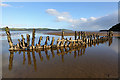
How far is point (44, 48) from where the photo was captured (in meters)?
13.7

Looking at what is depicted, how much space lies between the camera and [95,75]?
5.72 metres

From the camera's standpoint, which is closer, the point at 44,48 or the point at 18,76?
the point at 18,76

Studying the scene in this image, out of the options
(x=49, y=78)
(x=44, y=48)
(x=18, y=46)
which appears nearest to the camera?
(x=49, y=78)

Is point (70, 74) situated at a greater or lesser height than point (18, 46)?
lesser

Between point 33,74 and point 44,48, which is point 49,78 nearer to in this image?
point 33,74

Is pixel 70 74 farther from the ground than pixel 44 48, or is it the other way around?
pixel 44 48

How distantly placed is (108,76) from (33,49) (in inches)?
417

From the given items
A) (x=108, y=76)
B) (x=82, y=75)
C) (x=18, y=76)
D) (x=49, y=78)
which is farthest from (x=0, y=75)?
(x=108, y=76)

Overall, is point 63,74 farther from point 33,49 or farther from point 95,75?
point 33,49

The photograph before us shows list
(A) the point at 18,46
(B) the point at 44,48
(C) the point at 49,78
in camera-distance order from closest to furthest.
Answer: (C) the point at 49,78 → (A) the point at 18,46 → (B) the point at 44,48

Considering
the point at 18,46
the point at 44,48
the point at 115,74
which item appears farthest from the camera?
the point at 44,48

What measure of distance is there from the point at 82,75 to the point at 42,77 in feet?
9.08

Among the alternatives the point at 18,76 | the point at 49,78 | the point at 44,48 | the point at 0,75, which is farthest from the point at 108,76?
the point at 44,48

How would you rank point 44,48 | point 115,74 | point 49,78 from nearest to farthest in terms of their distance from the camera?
point 49,78 < point 115,74 < point 44,48
